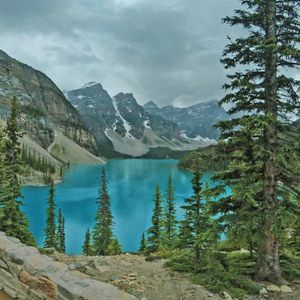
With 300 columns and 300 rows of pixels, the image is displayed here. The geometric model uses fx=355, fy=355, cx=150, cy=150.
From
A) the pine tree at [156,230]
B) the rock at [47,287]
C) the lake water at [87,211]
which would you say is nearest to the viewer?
the rock at [47,287]

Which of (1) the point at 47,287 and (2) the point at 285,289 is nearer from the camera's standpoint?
(1) the point at 47,287

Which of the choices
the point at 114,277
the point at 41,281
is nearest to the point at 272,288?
the point at 114,277

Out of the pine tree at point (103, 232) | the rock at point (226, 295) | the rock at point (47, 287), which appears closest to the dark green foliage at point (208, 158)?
the rock at point (226, 295)

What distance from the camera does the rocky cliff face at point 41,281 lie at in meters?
7.46

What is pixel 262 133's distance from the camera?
12.4 metres

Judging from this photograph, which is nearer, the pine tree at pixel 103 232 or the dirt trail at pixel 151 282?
the dirt trail at pixel 151 282

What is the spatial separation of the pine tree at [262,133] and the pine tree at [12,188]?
19375 millimetres

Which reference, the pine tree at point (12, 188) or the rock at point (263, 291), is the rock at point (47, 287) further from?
the pine tree at point (12, 188)

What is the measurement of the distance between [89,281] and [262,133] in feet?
25.5

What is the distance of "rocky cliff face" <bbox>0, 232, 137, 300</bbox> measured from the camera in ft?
24.5

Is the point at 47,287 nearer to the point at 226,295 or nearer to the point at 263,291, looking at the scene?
the point at 226,295

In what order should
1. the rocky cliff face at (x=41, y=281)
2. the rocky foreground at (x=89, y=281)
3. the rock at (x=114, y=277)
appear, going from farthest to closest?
the rock at (x=114, y=277), the rocky foreground at (x=89, y=281), the rocky cliff face at (x=41, y=281)

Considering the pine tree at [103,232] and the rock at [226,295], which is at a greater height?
the rock at [226,295]

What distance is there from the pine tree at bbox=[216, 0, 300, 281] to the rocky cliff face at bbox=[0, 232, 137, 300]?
5853mm
